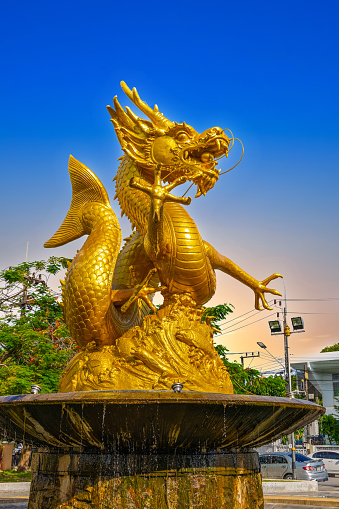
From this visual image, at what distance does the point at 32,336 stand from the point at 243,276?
8499 mm

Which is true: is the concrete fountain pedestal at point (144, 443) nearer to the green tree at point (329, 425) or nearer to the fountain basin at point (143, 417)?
the fountain basin at point (143, 417)

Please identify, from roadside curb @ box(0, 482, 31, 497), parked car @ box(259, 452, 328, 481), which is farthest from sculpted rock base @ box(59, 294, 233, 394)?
parked car @ box(259, 452, 328, 481)

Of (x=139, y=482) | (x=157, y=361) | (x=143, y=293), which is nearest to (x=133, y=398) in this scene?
(x=139, y=482)

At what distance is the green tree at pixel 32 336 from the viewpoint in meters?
13.9

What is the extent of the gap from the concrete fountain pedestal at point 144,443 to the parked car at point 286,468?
41.0 ft

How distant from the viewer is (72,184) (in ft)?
28.2

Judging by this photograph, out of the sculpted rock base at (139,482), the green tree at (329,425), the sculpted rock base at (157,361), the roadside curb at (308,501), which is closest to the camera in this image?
the sculpted rock base at (139,482)

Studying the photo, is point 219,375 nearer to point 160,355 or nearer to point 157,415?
point 160,355

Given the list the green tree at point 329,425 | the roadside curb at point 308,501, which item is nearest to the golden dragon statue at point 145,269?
the roadside curb at point 308,501

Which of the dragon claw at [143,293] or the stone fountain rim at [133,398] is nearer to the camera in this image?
the stone fountain rim at [133,398]

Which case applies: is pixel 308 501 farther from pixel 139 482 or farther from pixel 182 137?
pixel 182 137

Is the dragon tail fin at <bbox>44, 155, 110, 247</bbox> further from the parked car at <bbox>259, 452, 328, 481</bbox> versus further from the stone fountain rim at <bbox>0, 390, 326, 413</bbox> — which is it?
the parked car at <bbox>259, 452, 328, 481</bbox>

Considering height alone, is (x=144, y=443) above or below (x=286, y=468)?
above

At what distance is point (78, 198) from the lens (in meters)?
8.58
